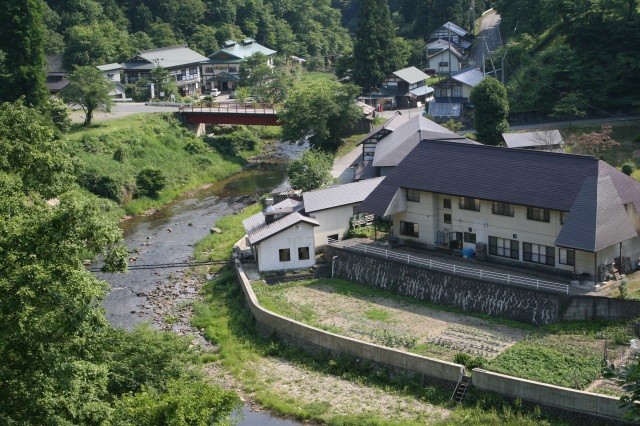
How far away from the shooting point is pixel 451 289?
32.1 metres

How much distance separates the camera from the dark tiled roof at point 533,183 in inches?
1184

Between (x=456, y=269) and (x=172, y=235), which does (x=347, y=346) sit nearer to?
(x=456, y=269)

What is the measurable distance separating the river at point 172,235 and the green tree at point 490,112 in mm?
12337

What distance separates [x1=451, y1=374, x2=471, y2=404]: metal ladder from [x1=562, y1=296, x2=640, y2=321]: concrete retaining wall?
487cm

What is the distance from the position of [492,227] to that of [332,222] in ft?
22.8

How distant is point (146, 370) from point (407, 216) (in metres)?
15.9

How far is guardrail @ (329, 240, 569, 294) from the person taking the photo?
30.0m

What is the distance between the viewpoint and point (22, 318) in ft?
55.1

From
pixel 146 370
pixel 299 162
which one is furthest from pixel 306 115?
pixel 146 370

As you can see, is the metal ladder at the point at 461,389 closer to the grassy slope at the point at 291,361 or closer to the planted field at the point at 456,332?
the grassy slope at the point at 291,361

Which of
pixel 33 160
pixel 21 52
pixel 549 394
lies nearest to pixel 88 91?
pixel 21 52

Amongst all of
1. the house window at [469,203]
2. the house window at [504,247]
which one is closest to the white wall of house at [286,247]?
the house window at [469,203]

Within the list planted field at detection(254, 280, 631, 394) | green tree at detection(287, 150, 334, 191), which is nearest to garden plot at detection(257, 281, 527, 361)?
planted field at detection(254, 280, 631, 394)

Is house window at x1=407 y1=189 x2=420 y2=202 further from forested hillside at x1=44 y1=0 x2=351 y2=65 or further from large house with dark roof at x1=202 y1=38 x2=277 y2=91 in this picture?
forested hillside at x1=44 y1=0 x2=351 y2=65
